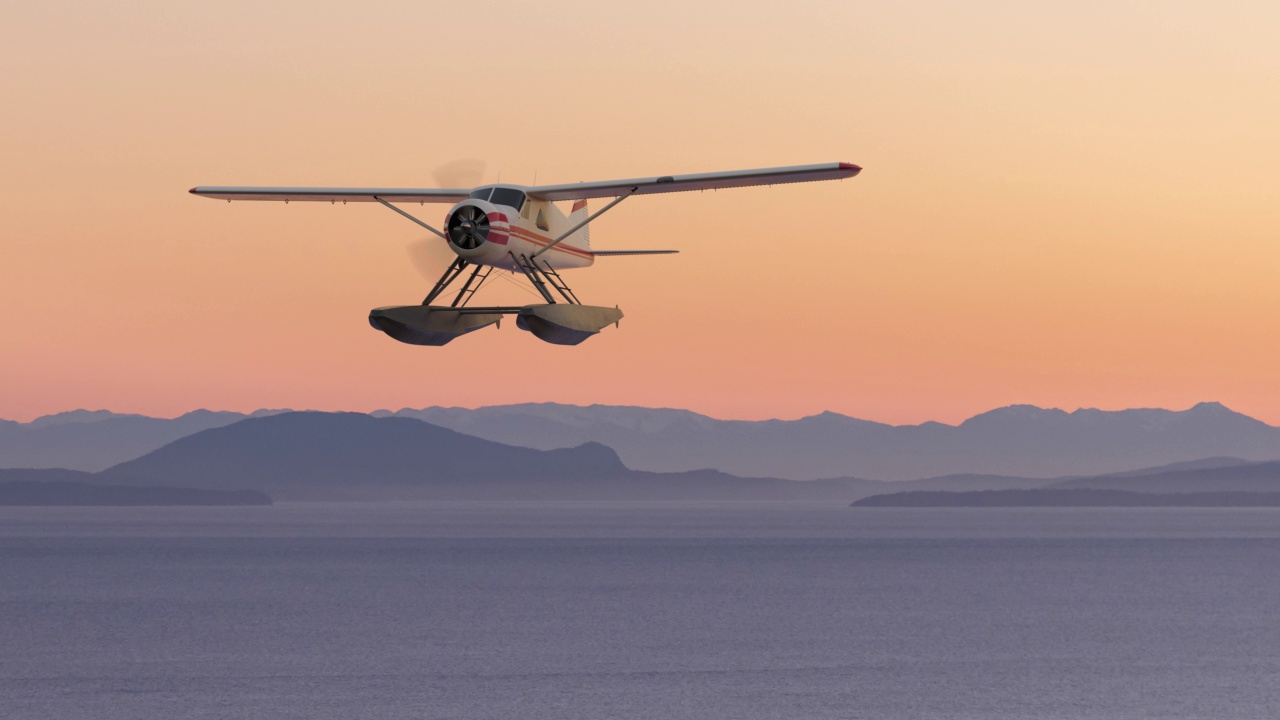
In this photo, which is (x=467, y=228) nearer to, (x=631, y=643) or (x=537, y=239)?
(x=537, y=239)

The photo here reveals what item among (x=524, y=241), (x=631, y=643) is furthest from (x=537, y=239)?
(x=631, y=643)

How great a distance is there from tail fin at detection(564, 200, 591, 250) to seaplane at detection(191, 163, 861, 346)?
1871 millimetres

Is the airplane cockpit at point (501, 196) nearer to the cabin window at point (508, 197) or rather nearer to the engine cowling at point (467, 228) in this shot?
the cabin window at point (508, 197)

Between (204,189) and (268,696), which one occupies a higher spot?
(204,189)

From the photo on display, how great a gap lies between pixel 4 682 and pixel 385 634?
26.9 metres

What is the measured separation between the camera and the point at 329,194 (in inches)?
1726

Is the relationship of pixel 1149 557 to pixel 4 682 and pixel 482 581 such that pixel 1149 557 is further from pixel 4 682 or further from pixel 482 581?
pixel 4 682

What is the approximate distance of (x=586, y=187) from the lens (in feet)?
136

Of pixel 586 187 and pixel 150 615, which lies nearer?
pixel 586 187

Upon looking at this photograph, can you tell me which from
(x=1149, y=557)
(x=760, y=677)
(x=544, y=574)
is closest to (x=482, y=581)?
(x=544, y=574)

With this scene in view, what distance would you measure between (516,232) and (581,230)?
7.15 m

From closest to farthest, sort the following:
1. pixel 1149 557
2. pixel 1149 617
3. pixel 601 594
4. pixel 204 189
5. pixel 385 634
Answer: pixel 204 189 → pixel 385 634 → pixel 1149 617 → pixel 601 594 → pixel 1149 557

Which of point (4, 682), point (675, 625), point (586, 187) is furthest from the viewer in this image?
point (675, 625)

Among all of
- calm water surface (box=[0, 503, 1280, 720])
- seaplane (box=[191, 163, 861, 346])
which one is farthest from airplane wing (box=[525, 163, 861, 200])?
calm water surface (box=[0, 503, 1280, 720])
